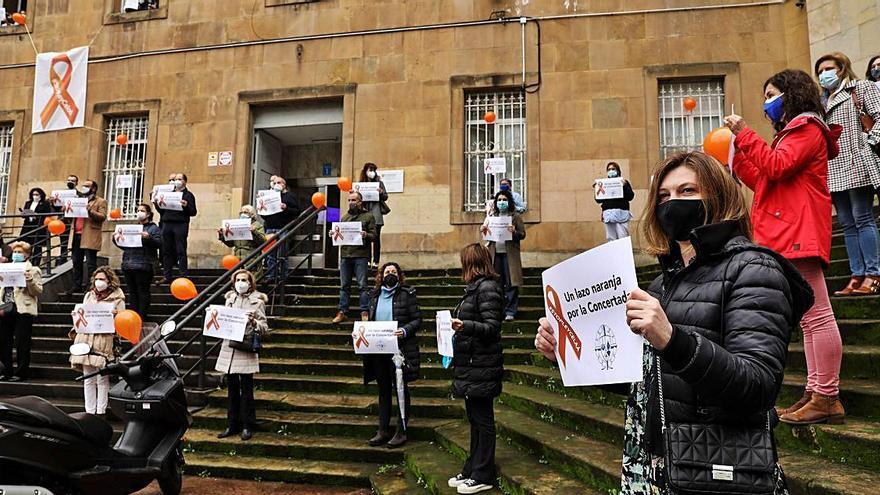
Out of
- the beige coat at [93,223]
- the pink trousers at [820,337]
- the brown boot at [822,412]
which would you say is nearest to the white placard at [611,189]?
the pink trousers at [820,337]

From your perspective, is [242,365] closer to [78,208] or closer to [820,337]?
[820,337]

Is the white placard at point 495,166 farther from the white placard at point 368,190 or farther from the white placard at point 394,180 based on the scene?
the white placard at point 368,190

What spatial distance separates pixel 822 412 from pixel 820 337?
425 mm

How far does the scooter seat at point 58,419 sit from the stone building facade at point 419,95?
7845mm

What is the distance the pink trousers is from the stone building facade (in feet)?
26.4

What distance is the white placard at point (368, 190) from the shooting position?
30.1 feet

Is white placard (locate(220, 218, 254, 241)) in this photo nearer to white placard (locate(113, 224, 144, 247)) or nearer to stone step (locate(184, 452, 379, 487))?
white placard (locate(113, 224, 144, 247))

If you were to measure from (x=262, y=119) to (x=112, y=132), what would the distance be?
3.87 metres

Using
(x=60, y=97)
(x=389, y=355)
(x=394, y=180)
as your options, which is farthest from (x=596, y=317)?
(x=60, y=97)

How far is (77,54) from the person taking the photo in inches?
545

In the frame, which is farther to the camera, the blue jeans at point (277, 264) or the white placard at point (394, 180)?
the white placard at point (394, 180)

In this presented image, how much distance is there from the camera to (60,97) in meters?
13.9

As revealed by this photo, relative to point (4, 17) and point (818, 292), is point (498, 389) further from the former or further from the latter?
point (4, 17)

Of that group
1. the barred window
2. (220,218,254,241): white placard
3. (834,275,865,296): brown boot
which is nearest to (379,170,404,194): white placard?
(220,218,254,241): white placard
